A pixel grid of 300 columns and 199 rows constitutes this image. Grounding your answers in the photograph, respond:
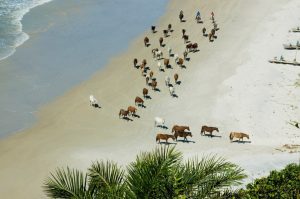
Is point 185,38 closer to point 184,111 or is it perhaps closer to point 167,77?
point 167,77

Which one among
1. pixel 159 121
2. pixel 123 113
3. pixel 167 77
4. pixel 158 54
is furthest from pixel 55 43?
pixel 159 121

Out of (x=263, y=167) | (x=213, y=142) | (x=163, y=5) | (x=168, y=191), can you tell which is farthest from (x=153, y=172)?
(x=163, y=5)

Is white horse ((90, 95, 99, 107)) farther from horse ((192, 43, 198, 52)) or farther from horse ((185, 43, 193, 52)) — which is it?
horse ((192, 43, 198, 52))

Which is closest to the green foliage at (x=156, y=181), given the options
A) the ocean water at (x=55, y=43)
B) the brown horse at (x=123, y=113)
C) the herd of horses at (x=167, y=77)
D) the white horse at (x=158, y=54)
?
the herd of horses at (x=167, y=77)

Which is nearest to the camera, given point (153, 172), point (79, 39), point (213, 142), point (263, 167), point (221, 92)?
point (153, 172)

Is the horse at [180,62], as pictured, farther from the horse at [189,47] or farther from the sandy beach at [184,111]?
the horse at [189,47]

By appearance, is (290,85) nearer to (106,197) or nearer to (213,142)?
(213,142)

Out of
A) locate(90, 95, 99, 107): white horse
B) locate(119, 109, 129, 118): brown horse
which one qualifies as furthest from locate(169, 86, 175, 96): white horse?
locate(90, 95, 99, 107): white horse
